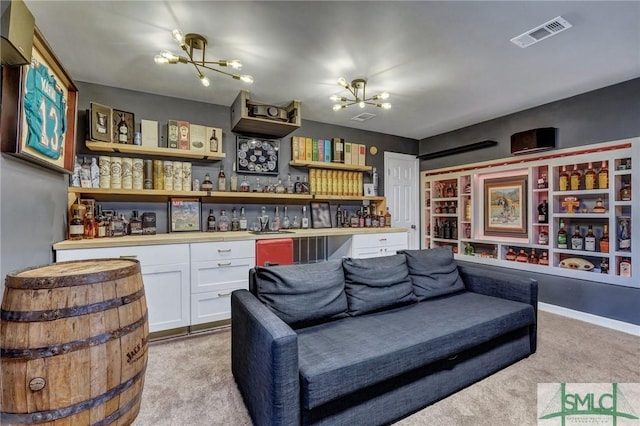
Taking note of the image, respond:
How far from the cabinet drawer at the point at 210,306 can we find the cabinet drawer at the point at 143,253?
1.26 feet

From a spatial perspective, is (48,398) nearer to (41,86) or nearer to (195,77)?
(41,86)

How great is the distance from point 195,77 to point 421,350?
113 inches

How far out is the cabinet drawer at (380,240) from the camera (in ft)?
12.0

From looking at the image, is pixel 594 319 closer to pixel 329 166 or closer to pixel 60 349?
pixel 329 166

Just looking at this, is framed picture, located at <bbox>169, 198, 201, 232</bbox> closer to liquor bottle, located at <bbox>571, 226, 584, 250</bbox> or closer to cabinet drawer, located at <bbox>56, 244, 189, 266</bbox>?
cabinet drawer, located at <bbox>56, 244, 189, 266</bbox>

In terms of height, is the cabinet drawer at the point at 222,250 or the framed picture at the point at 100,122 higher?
the framed picture at the point at 100,122

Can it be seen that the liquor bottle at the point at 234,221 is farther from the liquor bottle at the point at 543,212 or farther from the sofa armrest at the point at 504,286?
the liquor bottle at the point at 543,212

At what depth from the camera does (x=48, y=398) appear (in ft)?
3.18

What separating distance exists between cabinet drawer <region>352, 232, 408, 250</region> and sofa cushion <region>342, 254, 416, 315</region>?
4.53ft

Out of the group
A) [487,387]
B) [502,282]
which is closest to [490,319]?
[487,387]

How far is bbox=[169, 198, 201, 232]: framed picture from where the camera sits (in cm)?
316

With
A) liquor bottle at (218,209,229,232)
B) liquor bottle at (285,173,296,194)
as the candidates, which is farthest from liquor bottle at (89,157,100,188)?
liquor bottle at (285,173,296,194)

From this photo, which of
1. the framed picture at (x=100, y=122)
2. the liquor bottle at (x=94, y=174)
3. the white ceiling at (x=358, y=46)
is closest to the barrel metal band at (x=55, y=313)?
the white ceiling at (x=358, y=46)

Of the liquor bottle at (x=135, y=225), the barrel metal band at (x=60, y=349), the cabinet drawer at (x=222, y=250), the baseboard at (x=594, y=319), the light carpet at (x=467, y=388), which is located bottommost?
the light carpet at (x=467, y=388)
